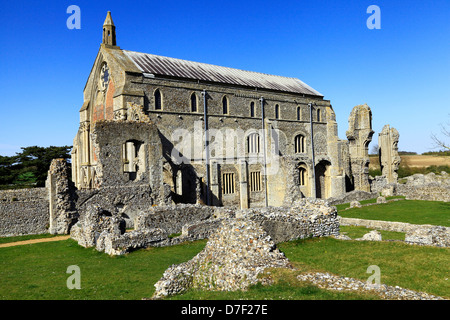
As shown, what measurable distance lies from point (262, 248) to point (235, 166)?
25759 millimetres

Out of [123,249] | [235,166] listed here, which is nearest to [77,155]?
[235,166]

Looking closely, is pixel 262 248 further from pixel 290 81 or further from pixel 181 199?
pixel 290 81

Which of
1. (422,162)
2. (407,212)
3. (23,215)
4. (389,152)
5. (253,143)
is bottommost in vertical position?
(407,212)

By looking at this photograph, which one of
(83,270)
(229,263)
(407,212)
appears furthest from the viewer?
(407,212)

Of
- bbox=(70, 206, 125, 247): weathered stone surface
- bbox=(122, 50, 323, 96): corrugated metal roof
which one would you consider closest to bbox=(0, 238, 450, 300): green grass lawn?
bbox=(70, 206, 125, 247): weathered stone surface

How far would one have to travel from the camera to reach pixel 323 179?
45.3 meters

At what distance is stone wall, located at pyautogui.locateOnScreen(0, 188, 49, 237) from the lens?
75.7 ft

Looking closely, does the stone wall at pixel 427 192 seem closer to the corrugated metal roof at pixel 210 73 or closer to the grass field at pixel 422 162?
the corrugated metal roof at pixel 210 73

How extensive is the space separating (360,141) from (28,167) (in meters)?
42.2

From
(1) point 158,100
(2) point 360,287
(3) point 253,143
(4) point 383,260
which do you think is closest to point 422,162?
(3) point 253,143

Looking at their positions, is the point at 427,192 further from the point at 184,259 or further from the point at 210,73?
the point at 184,259

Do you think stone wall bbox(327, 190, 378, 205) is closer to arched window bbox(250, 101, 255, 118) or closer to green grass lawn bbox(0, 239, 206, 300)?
arched window bbox(250, 101, 255, 118)

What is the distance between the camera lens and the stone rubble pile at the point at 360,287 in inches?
323
